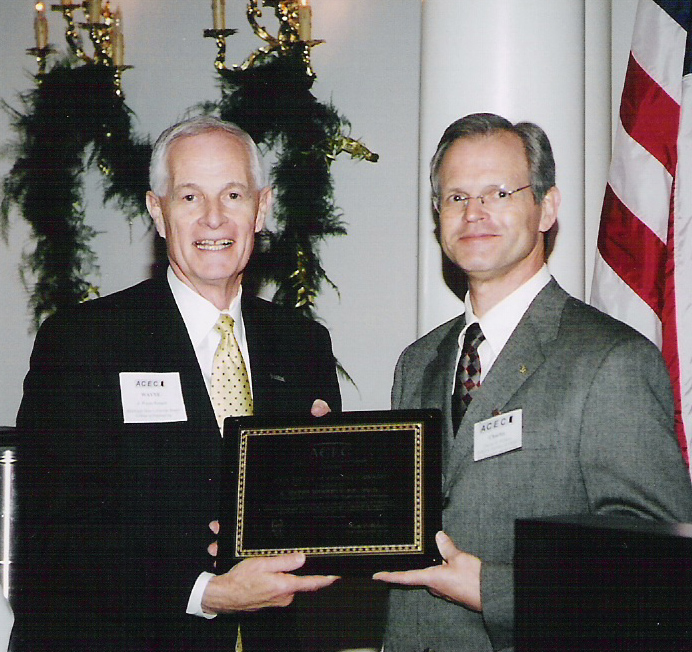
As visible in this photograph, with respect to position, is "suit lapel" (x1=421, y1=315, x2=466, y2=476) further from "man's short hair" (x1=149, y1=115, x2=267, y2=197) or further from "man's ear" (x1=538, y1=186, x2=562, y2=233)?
"man's short hair" (x1=149, y1=115, x2=267, y2=197)

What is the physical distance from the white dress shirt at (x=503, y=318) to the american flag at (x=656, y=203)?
977 millimetres

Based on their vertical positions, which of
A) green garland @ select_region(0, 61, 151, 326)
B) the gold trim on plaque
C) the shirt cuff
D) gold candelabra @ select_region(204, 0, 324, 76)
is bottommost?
the shirt cuff

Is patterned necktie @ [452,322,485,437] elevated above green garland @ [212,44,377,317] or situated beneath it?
situated beneath

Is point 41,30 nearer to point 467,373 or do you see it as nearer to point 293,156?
point 293,156

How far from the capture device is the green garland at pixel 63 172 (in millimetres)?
5512

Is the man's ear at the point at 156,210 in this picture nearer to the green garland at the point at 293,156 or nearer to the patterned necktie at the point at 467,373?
the patterned necktie at the point at 467,373

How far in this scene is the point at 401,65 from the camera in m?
5.36

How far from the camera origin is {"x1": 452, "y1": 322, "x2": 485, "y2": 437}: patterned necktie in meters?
2.73

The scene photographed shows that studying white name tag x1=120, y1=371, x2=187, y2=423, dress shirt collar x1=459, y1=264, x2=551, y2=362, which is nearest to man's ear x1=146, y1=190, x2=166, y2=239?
white name tag x1=120, y1=371, x2=187, y2=423

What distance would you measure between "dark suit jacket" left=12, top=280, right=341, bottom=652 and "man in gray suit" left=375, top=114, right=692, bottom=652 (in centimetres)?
63

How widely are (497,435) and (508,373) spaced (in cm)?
17

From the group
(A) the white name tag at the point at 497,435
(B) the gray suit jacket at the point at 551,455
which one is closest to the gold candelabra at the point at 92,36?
(B) the gray suit jacket at the point at 551,455

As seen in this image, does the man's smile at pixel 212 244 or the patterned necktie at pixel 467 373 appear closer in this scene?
the patterned necktie at pixel 467 373

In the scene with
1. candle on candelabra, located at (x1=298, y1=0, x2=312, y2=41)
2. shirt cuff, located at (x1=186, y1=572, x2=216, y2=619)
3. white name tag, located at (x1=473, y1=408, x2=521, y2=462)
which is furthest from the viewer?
candle on candelabra, located at (x1=298, y1=0, x2=312, y2=41)
